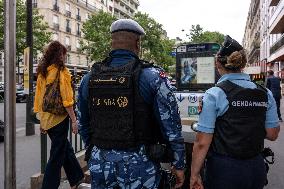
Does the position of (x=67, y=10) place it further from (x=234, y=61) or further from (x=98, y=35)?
(x=234, y=61)

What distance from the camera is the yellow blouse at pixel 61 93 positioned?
4.69 meters

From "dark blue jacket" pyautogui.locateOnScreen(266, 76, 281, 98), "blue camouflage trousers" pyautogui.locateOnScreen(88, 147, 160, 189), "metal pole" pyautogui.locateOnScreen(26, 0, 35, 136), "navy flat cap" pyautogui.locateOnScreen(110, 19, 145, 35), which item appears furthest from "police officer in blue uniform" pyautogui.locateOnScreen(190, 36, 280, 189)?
"dark blue jacket" pyautogui.locateOnScreen(266, 76, 281, 98)

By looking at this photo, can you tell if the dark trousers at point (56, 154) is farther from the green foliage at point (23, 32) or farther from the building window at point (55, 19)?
the building window at point (55, 19)

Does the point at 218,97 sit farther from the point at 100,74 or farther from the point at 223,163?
the point at 100,74

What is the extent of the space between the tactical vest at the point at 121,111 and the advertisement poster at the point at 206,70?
4418 millimetres

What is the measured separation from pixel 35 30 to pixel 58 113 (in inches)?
1544

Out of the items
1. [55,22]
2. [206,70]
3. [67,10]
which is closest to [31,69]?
[206,70]

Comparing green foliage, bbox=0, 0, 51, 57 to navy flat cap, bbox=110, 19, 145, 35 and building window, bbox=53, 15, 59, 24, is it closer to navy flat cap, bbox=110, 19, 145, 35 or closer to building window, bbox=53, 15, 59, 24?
building window, bbox=53, 15, 59, 24

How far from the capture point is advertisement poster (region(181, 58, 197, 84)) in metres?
7.41

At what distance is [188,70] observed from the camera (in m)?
7.50

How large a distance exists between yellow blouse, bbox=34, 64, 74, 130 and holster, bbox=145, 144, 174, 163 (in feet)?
6.70

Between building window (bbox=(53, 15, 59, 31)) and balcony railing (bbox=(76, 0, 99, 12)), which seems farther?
balcony railing (bbox=(76, 0, 99, 12))

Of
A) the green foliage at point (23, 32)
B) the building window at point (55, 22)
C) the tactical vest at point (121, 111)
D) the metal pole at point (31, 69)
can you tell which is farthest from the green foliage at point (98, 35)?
the tactical vest at point (121, 111)

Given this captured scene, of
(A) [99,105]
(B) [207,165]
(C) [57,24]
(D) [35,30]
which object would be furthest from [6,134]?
(C) [57,24]
